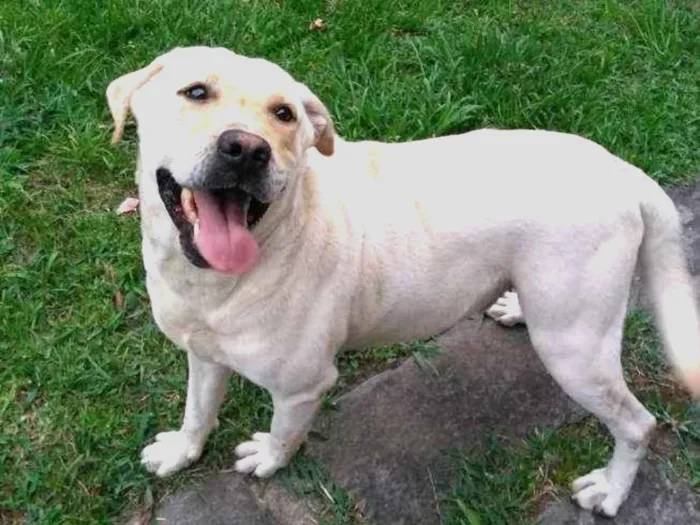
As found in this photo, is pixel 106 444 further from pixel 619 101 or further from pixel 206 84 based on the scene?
pixel 619 101

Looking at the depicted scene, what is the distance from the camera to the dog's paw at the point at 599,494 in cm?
314

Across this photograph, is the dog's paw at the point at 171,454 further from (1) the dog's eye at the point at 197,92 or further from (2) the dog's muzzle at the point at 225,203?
(1) the dog's eye at the point at 197,92

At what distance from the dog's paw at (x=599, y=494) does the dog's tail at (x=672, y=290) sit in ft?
1.59

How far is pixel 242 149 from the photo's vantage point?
2184 mm

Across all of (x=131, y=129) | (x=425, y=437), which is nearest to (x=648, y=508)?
(x=425, y=437)

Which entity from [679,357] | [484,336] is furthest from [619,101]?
[679,357]

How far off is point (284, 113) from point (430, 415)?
54.0 inches

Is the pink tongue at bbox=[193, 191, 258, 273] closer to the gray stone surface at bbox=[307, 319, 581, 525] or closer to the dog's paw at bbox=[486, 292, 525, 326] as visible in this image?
the gray stone surface at bbox=[307, 319, 581, 525]

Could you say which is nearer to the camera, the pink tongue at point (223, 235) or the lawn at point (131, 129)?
the pink tongue at point (223, 235)

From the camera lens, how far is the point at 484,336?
11.9 feet

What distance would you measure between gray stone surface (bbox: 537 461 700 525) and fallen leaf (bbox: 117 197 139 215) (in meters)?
1.87

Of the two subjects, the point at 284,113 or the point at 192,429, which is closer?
the point at 284,113

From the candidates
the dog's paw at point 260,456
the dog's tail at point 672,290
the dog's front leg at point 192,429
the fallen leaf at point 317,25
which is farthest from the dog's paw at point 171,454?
the fallen leaf at point 317,25

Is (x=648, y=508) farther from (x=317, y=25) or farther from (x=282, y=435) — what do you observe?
(x=317, y=25)
